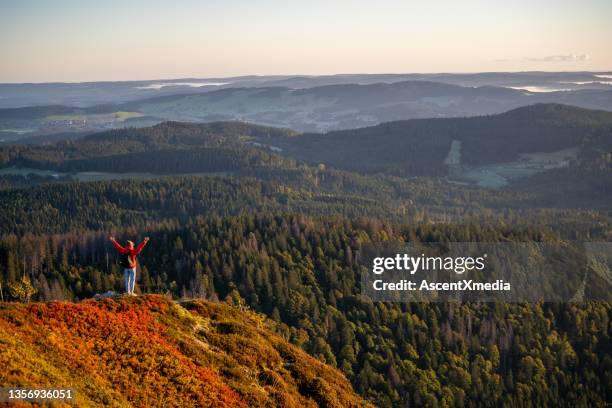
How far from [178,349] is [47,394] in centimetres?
1726

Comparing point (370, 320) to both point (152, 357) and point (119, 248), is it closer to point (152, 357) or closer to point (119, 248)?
point (119, 248)

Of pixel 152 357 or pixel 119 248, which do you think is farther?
pixel 119 248

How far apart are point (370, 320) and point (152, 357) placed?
371 feet

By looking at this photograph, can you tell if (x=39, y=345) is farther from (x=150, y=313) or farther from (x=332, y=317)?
(x=332, y=317)

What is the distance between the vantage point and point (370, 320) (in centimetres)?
16025

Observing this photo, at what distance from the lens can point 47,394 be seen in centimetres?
3916

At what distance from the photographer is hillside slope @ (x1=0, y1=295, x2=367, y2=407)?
4481 cm

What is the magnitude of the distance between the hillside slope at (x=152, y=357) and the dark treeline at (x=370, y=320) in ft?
209

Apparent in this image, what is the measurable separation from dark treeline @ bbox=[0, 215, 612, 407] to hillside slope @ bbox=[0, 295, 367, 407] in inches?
2513

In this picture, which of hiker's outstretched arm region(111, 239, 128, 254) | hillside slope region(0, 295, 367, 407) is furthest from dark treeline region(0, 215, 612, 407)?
hiker's outstretched arm region(111, 239, 128, 254)

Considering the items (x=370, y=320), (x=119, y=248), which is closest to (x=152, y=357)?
(x=119, y=248)

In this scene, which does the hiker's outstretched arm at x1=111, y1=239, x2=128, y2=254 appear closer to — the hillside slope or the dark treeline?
the hillside slope

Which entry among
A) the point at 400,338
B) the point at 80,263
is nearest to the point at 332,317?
the point at 400,338

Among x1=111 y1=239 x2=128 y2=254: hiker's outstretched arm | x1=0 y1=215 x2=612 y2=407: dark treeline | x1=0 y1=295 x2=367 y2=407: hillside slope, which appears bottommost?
x1=0 y1=215 x2=612 y2=407: dark treeline
